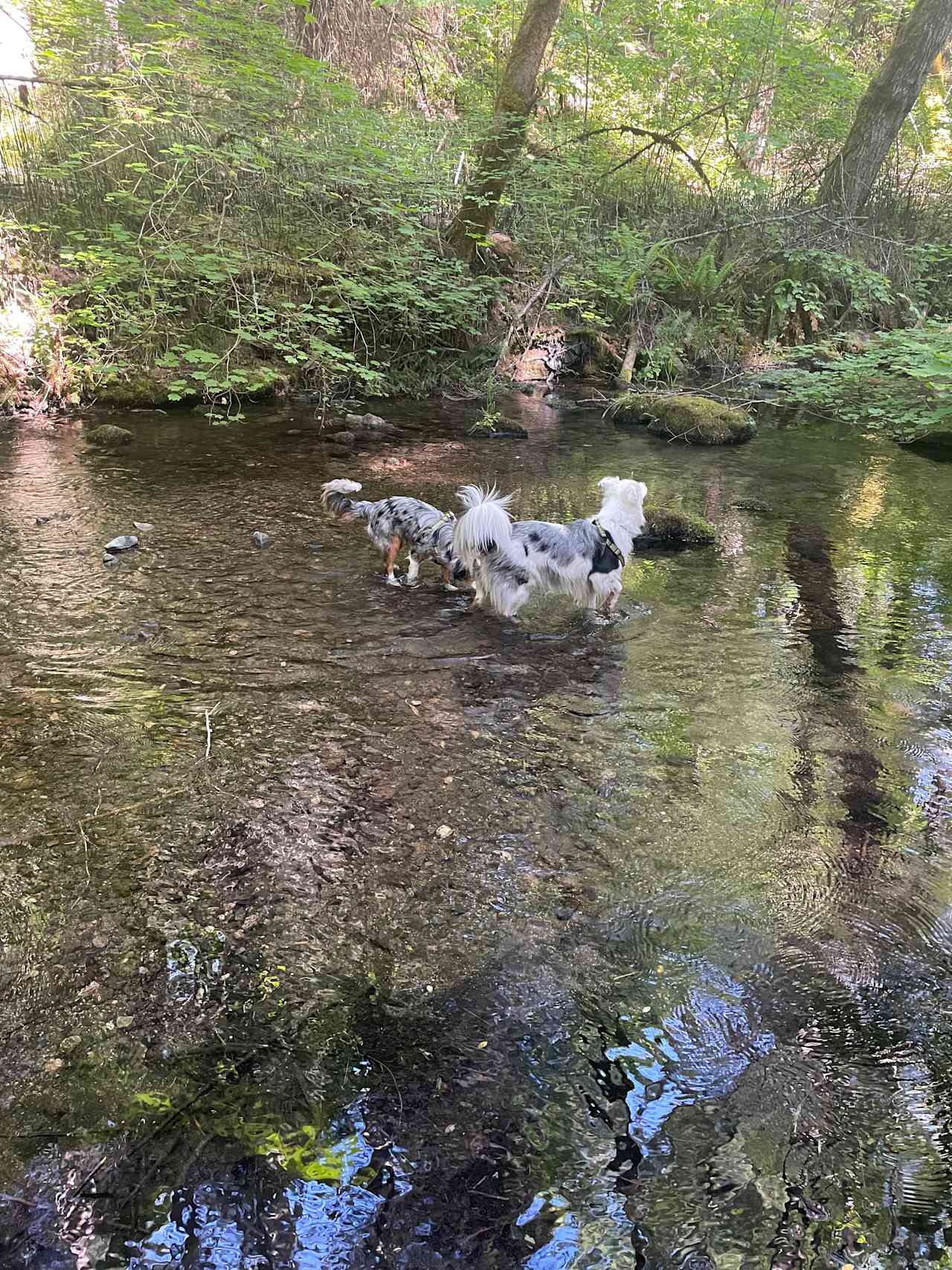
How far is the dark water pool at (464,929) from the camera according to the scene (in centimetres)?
200

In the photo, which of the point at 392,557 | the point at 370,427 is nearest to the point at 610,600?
the point at 392,557

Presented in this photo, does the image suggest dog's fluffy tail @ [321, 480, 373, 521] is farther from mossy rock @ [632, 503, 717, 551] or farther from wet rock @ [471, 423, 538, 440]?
wet rock @ [471, 423, 538, 440]

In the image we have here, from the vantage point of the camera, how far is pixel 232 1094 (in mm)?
2250

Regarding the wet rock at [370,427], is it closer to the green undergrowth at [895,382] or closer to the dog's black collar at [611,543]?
the green undergrowth at [895,382]

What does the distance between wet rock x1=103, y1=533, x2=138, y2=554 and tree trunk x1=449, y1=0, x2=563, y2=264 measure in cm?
912

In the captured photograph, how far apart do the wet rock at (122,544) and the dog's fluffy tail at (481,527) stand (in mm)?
2993

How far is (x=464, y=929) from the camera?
295 cm

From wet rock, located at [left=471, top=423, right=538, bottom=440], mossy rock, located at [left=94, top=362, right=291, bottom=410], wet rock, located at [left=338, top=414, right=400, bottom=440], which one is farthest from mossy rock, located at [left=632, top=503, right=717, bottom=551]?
mossy rock, located at [left=94, top=362, right=291, bottom=410]

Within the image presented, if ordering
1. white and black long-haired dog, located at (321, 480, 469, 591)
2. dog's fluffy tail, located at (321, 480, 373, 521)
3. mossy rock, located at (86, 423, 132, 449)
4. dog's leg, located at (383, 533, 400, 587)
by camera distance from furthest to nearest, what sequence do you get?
1. mossy rock, located at (86, 423, 132, 449)
2. dog's fluffy tail, located at (321, 480, 373, 521)
3. dog's leg, located at (383, 533, 400, 587)
4. white and black long-haired dog, located at (321, 480, 469, 591)

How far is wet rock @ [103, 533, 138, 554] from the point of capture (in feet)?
21.3

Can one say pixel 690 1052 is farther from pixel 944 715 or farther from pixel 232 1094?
pixel 944 715

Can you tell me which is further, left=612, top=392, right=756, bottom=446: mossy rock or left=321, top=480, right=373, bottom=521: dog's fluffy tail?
left=612, top=392, right=756, bottom=446: mossy rock

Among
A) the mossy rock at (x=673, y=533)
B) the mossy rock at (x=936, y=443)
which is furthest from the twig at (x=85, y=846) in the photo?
the mossy rock at (x=936, y=443)

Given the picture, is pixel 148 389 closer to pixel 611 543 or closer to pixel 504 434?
pixel 504 434
